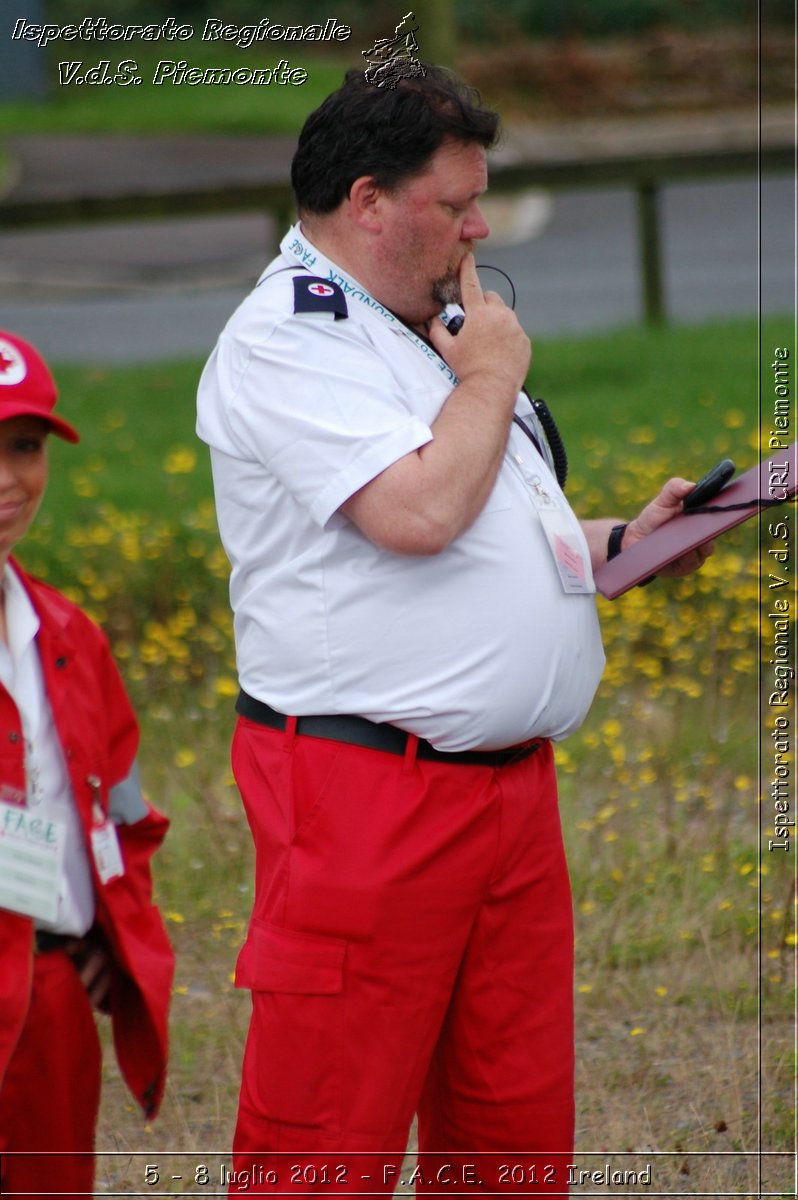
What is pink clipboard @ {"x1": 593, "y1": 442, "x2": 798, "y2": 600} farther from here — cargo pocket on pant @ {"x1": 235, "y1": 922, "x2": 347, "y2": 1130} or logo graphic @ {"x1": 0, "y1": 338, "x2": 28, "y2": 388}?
logo graphic @ {"x1": 0, "y1": 338, "x2": 28, "y2": 388}

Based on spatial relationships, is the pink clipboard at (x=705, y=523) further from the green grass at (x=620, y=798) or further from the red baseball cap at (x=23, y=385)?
the green grass at (x=620, y=798)

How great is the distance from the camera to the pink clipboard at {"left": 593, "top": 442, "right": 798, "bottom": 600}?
2.69m

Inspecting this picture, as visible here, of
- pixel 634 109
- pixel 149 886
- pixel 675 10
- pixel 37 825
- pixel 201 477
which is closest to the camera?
pixel 37 825

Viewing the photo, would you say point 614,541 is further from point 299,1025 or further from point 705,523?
point 299,1025

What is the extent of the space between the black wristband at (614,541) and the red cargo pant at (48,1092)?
1.18m

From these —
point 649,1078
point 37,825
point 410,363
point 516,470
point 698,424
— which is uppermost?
point 410,363

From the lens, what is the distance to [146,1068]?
8.94ft

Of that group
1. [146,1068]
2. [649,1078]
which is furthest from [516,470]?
[649,1078]

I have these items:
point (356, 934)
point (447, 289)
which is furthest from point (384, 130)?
point (356, 934)

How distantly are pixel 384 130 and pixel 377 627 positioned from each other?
2.50 feet

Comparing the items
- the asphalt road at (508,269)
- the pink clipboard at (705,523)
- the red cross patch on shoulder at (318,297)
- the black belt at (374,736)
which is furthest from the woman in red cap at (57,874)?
the asphalt road at (508,269)

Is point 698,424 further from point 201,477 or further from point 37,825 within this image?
point 37,825

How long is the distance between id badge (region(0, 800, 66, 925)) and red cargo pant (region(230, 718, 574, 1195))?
12.6 inches

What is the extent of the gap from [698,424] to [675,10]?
71.8 ft
